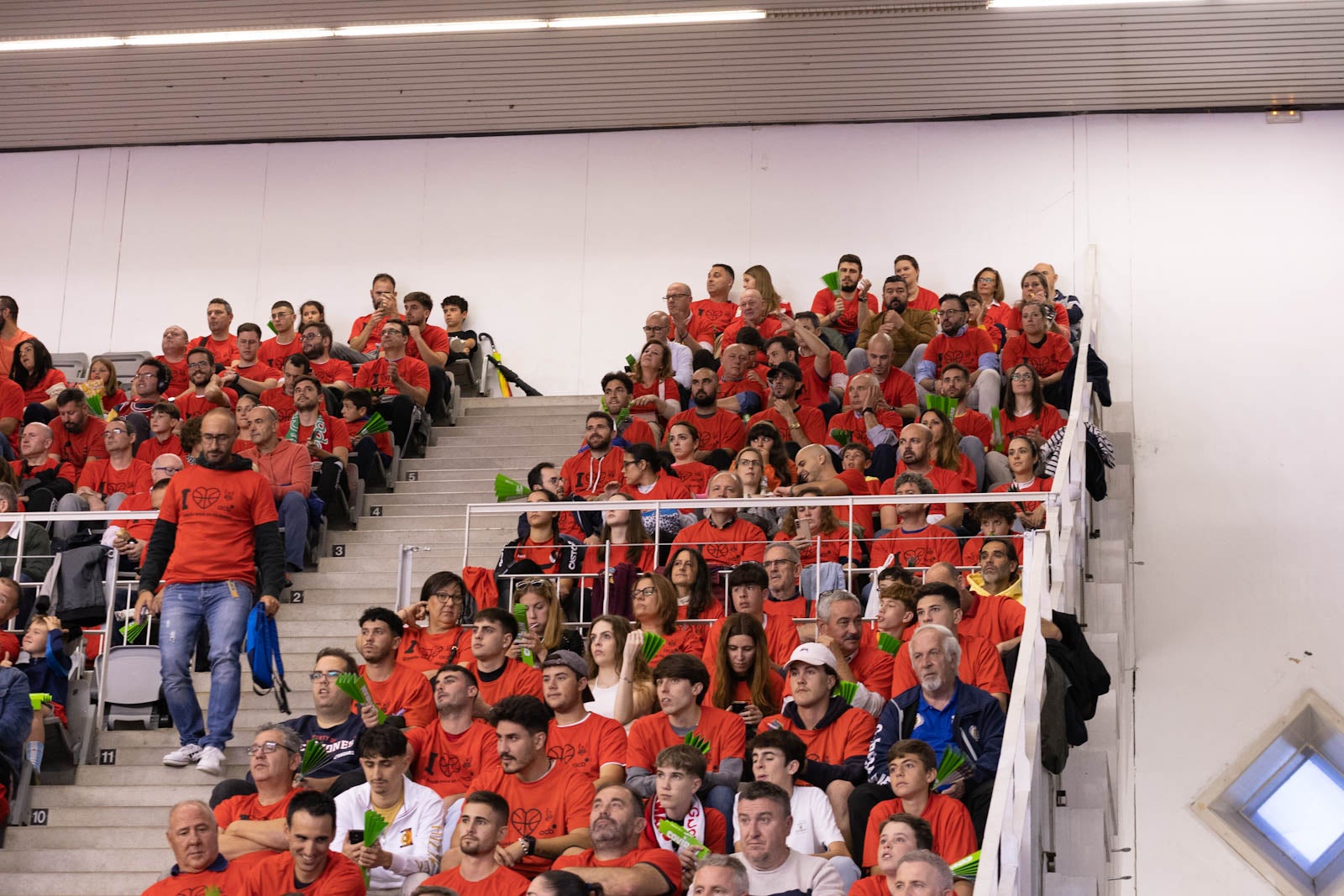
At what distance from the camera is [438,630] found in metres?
7.57

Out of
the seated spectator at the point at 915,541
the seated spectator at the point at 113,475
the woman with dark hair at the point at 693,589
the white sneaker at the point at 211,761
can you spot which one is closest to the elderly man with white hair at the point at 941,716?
the woman with dark hair at the point at 693,589

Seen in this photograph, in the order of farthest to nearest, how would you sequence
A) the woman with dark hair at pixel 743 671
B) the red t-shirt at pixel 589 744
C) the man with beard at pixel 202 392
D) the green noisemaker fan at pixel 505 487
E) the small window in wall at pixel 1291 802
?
the man with beard at pixel 202 392
the small window in wall at pixel 1291 802
the green noisemaker fan at pixel 505 487
the woman with dark hair at pixel 743 671
the red t-shirt at pixel 589 744

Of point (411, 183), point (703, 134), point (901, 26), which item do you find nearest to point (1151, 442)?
point (901, 26)

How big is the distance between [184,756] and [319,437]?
9.40 feet

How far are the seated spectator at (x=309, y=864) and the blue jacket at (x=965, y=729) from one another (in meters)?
1.86

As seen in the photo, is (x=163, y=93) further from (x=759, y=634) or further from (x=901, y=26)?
(x=759, y=634)

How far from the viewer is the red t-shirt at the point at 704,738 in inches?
246

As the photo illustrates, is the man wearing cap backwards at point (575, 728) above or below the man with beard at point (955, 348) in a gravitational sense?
below

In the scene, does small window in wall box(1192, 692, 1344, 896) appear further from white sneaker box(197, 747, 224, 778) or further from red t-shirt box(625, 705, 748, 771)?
white sneaker box(197, 747, 224, 778)

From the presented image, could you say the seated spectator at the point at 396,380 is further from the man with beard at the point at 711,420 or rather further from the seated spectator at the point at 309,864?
the seated spectator at the point at 309,864

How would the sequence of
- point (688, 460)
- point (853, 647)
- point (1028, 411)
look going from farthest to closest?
point (1028, 411), point (688, 460), point (853, 647)

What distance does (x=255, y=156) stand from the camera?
13633 millimetres

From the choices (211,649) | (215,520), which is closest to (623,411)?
(215,520)

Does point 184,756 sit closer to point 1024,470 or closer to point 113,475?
point 113,475
